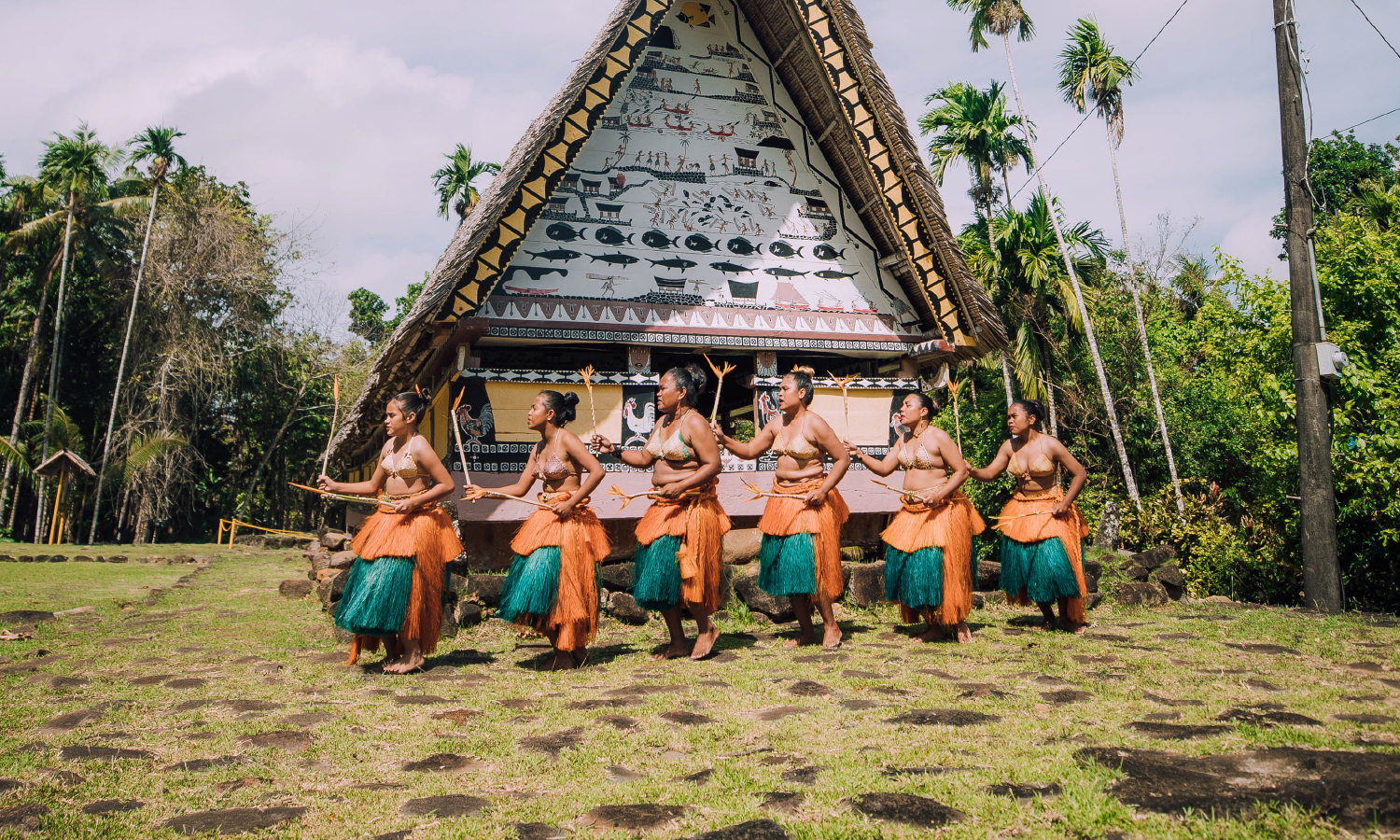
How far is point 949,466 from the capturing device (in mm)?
6695

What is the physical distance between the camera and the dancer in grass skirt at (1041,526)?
6.70 meters

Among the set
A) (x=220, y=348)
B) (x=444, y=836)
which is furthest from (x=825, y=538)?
(x=220, y=348)

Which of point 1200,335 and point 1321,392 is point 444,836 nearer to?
point 1321,392

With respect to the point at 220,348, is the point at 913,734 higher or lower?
lower

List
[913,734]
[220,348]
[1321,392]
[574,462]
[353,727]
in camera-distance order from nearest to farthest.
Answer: [913,734]
[353,727]
[574,462]
[1321,392]
[220,348]

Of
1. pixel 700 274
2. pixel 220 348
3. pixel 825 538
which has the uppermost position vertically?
pixel 220 348

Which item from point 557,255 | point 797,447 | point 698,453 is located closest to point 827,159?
point 557,255

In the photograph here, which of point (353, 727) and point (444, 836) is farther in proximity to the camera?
point (353, 727)

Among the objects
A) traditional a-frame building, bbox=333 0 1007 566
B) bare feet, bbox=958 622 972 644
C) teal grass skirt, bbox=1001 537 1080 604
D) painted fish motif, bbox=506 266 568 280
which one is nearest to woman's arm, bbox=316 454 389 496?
traditional a-frame building, bbox=333 0 1007 566

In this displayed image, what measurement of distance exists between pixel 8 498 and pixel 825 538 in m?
30.1

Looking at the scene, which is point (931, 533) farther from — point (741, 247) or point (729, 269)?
point (741, 247)

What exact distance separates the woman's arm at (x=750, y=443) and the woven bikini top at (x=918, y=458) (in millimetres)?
990

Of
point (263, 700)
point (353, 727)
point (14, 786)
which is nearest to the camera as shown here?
point (14, 786)

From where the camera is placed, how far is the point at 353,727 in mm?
4172
